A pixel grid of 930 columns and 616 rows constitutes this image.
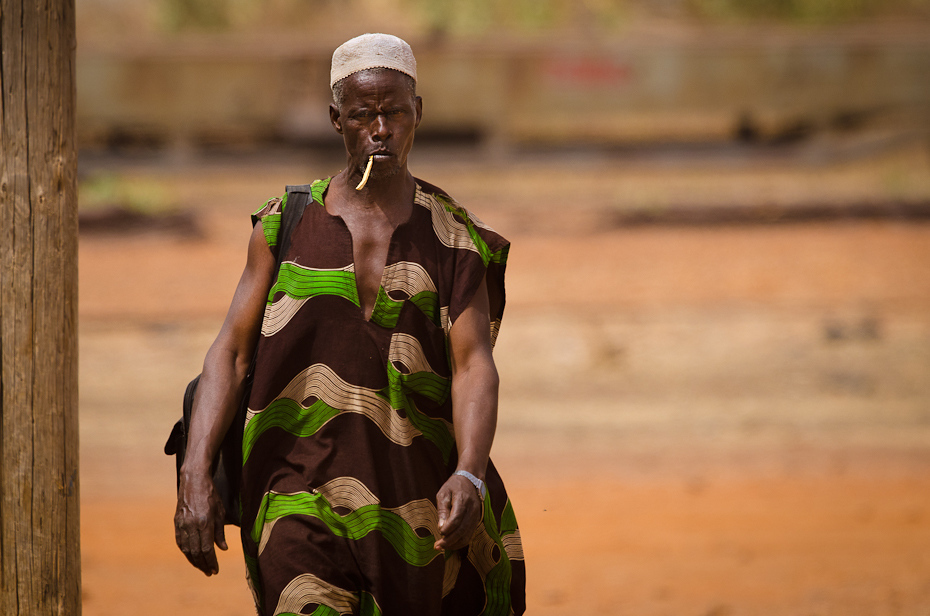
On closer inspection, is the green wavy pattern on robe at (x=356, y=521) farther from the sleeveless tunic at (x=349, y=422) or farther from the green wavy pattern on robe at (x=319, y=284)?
the green wavy pattern on robe at (x=319, y=284)

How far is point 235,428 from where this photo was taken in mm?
2506

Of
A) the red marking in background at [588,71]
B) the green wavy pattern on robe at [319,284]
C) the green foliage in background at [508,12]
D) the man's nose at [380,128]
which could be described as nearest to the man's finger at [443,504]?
the green wavy pattern on robe at [319,284]

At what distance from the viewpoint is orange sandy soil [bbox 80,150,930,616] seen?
209 inches

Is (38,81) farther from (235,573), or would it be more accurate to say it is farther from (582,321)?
(582,321)

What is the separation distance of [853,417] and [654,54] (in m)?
7.28

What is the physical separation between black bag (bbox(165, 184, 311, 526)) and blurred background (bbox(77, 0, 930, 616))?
2595mm

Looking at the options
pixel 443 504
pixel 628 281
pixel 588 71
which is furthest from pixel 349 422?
pixel 588 71

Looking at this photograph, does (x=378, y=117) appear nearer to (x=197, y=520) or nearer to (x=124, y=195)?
(x=197, y=520)

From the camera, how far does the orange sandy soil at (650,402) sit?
5320 mm

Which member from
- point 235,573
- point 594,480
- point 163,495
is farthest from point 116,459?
point 594,480

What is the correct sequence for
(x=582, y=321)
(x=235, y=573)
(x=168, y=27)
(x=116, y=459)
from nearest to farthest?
(x=235, y=573)
(x=116, y=459)
(x=582, y=321)
(x=168, y=27)

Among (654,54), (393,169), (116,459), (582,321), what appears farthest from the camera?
(654,54)

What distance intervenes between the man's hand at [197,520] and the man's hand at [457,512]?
1.66 feet

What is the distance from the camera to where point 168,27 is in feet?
65.8
